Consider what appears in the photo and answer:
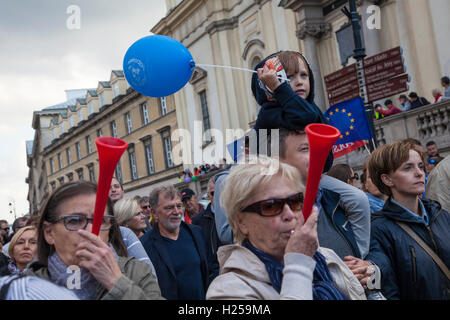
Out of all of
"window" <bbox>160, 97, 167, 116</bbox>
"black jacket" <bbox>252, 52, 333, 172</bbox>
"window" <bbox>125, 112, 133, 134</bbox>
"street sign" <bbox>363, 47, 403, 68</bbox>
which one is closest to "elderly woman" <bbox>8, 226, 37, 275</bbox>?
"black jacket" <bbox>252, 52, 333, 172</bbox>

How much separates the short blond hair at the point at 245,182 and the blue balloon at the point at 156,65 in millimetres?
1169

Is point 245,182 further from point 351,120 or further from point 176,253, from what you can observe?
point 351,120

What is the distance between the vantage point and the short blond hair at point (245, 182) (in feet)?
6.61

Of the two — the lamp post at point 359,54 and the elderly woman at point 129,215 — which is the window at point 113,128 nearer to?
the lamp post at point 359,54

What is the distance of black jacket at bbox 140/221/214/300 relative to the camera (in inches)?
176

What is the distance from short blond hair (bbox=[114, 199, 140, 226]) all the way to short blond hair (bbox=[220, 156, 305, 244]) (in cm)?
329

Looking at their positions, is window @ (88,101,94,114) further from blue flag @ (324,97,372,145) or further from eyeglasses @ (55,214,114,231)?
eyeglasses @ (55,214,114,231)

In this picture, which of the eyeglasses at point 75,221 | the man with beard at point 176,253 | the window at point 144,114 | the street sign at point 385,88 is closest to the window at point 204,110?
the window at point 144,114
